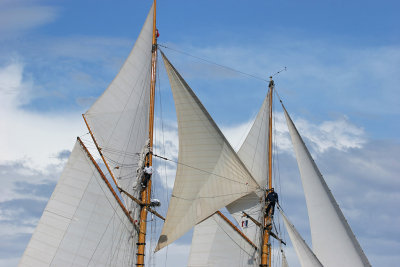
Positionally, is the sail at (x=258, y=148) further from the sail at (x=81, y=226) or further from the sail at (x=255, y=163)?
the sail at (x=81, y=226)

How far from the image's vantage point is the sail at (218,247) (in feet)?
302

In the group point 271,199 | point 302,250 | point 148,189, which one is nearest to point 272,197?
point 271,199

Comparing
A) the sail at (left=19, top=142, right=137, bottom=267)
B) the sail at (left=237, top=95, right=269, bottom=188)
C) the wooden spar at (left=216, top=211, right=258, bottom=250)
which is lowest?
the sail at (left=19, top=142, right=137, bottom=267)

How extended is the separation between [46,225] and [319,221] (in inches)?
990

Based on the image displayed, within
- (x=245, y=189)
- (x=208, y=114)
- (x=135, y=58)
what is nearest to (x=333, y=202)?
(x=245, y=189)

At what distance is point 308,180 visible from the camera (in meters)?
89.9

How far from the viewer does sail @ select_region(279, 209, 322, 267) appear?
87938 millimetres

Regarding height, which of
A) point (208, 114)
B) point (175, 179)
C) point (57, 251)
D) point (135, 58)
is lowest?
point (57, 251)

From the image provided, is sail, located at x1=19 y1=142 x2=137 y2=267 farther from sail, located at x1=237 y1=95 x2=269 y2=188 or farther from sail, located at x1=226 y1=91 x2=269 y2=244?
sail, located at x1=237 y1=95 x2=269 y2=188

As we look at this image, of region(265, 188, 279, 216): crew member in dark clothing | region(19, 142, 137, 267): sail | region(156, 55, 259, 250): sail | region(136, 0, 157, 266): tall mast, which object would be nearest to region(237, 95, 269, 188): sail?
region(265, 188, 279, 216): crew member in dark clothing

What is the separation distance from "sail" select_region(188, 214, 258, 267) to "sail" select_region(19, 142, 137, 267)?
8.29 metres

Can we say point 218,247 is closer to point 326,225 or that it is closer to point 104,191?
point 326,225

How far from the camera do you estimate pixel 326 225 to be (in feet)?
290

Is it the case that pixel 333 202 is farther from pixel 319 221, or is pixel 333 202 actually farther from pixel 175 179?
pixel 175 179
